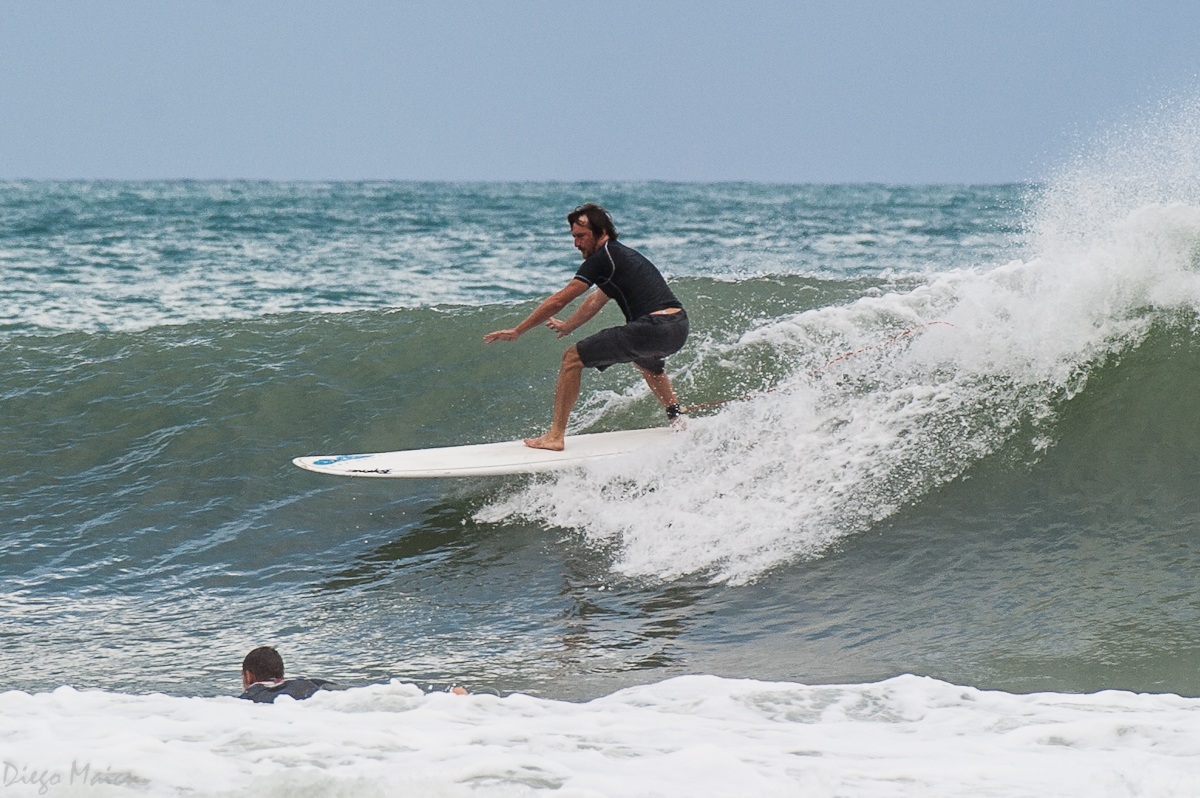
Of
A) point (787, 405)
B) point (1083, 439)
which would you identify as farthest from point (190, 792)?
point (1083, 439)

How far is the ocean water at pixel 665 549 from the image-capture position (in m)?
3.84

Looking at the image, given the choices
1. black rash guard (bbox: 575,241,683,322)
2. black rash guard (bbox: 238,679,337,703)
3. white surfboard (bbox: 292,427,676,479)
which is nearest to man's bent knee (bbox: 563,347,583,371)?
black rash guard (bbox: 575,241,683,322)

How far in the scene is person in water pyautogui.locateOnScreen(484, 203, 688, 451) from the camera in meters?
7.35

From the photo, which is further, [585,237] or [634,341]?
[634,341]

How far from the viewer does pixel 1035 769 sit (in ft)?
12.2

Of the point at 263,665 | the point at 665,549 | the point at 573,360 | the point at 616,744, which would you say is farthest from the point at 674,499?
the point at 616,744

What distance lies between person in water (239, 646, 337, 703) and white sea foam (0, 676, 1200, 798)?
0.32ft

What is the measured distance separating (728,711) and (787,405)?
3865mm

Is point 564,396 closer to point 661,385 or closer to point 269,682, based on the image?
point 661,385

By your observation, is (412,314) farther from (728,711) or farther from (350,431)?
(728,711)

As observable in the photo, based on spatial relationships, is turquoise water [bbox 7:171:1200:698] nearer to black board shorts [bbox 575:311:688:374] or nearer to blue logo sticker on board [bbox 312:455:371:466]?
blue logo sticker on board [bbox 312:455:371:466]

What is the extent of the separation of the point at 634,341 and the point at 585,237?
72 cm

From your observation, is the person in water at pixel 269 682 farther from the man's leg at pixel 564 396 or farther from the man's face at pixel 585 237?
the man's face at pixel 585 237

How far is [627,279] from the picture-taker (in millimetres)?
7492
